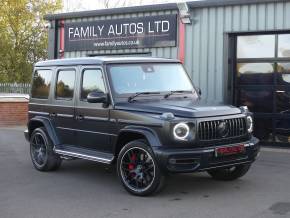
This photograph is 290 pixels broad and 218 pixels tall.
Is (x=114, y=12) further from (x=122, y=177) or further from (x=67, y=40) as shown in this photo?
(x=122, y=177)

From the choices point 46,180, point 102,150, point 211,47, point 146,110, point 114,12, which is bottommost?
point 46,180

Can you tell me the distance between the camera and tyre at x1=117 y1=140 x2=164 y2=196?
7422mm

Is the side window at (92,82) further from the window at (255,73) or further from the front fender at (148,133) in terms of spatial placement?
the window at (255,73)

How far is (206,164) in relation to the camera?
23.9 ft

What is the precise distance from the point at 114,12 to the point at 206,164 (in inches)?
339

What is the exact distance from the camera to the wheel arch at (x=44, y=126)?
30.7ft

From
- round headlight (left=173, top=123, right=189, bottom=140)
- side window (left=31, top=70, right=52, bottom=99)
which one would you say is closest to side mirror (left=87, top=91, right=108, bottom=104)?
round headlight (left=173, top=123, right=189, bottom=140)

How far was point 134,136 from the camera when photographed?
7855mm

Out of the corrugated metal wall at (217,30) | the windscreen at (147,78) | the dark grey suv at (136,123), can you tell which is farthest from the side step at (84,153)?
the corrugated metal wall at (217,30)

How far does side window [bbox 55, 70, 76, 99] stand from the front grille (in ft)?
8.64

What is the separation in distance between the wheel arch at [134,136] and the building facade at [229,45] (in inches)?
179

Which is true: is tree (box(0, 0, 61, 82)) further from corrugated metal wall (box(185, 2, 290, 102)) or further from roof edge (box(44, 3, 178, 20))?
corrugated metal wall (box(185, 2, 290, 102))

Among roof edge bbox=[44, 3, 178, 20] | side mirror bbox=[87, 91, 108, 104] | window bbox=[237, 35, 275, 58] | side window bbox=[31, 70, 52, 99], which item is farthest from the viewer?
roof edge bbox=[44, 3, 178, 20]

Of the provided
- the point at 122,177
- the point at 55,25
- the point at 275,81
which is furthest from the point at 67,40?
the point at 122,177
